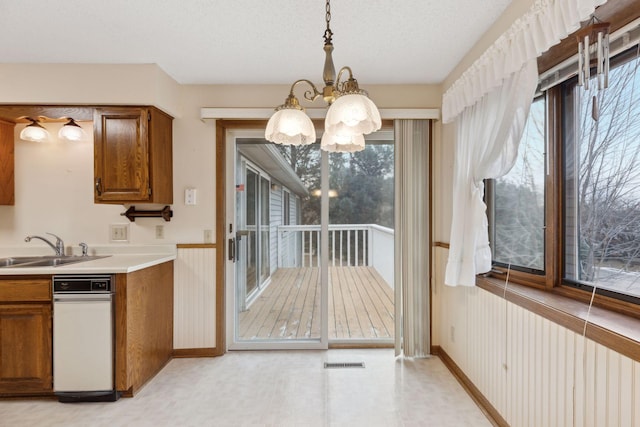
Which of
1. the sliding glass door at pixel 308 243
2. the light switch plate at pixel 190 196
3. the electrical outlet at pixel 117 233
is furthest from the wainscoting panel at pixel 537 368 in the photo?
the electrical outlet at pixel 117 233

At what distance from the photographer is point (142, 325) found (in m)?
2.47

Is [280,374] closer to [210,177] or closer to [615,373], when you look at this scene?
[210,177]

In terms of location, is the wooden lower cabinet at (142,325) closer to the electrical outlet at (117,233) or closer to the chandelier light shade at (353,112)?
the electrical outlet at (117,233)

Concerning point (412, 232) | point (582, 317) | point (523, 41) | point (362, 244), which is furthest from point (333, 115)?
point (362, 244)

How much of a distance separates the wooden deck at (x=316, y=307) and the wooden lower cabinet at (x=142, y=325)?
2.34 ft

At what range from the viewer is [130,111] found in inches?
104

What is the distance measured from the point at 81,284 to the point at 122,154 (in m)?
1.03

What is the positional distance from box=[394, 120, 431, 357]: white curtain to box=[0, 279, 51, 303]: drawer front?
262 cm

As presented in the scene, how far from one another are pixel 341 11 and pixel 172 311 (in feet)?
8.89

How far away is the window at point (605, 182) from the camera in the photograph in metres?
1.34

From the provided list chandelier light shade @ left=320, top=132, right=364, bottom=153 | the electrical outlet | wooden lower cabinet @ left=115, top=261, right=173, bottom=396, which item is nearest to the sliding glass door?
wooden lower cabinet @ left=115, top=261, right=173, bottom=396

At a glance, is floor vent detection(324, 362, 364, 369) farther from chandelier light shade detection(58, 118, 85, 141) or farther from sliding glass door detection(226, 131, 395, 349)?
chandelier light shade detection(58, 118, 85, 141)

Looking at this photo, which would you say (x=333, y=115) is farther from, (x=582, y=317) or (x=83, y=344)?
(x=83, y=344)

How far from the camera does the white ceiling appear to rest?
6.27ft
